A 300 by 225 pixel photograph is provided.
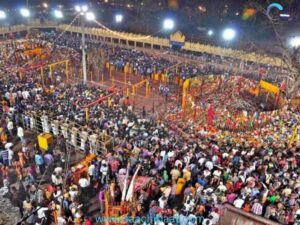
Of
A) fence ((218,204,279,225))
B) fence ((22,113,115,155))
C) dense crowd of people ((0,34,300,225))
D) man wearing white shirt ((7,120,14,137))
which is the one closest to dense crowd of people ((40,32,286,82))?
dense crowd of people ((0,34,300,225))

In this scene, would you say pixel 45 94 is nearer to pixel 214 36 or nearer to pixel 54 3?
pixel 214 36

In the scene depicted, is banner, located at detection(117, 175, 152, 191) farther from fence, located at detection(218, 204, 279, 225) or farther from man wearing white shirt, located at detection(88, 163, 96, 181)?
fence, located at detection(218, 204, 279, 225)

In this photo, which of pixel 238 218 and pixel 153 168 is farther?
pixel 153 168

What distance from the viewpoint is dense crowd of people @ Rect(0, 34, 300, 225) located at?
11258mm

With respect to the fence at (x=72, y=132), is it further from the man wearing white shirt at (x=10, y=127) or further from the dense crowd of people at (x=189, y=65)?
the dense crowd of people at (x=189, y=65)

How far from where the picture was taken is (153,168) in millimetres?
13625

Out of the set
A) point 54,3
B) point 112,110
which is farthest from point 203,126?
point 54,3

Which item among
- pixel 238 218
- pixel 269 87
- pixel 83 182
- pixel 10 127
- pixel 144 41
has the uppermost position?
pixel 144 41

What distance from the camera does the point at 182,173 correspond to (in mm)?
13289

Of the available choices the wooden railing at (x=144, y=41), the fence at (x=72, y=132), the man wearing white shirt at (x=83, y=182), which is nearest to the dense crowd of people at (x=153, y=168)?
the man wearing white shirt at (x=83, y=182)

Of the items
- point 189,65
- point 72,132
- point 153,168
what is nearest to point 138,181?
point 153,168

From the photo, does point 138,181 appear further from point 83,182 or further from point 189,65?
point 189,65

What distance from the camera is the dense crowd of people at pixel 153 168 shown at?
1126 cm

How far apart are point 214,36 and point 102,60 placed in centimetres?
1673
